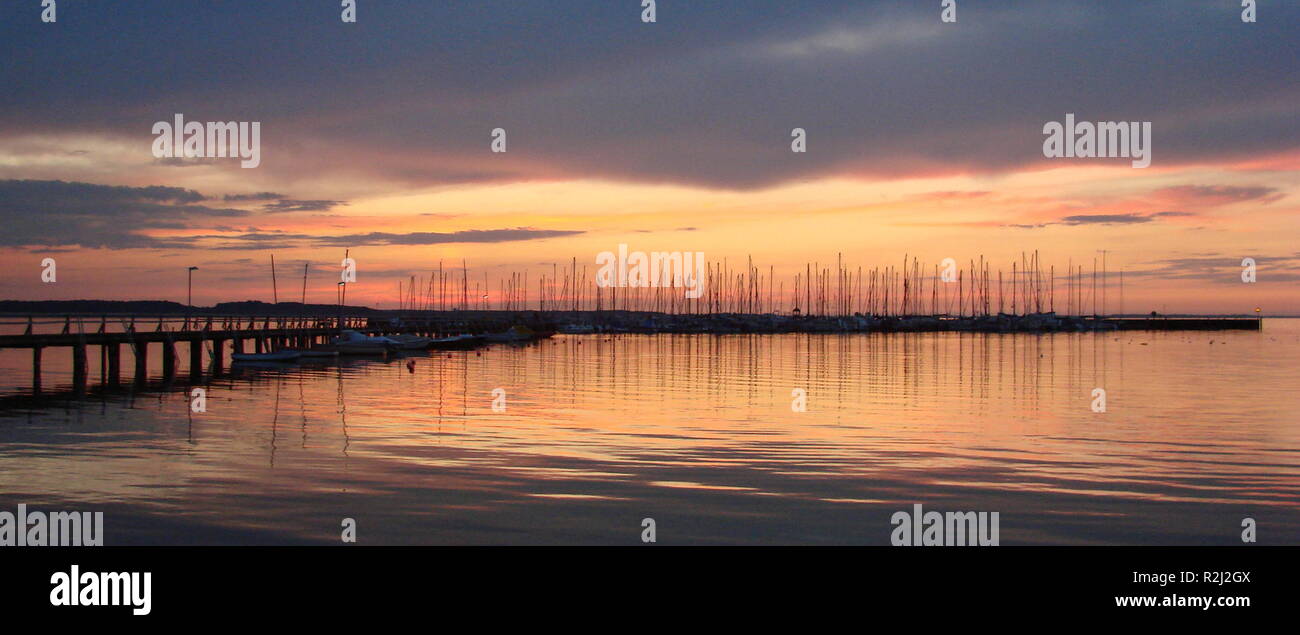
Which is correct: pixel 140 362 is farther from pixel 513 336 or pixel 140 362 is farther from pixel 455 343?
pixel 513 336

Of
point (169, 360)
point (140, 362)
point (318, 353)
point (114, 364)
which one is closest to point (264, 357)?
point (318, 353)

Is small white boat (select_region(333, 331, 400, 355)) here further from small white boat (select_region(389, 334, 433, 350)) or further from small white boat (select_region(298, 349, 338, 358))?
small white boat (select_region(389, 334, 433, 350))

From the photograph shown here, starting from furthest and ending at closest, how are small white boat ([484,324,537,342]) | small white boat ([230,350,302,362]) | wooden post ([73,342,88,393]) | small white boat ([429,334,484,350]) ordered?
small white boat ([484,324,537,342]) → small white boat ([429,334,484,350]) → small white boat ([230,350,302,362]) → wooden post ([73,342,88,393])

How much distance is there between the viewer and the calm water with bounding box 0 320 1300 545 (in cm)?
1531

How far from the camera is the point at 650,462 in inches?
858

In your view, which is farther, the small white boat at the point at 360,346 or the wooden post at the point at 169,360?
the small white boat at the point at 360,346

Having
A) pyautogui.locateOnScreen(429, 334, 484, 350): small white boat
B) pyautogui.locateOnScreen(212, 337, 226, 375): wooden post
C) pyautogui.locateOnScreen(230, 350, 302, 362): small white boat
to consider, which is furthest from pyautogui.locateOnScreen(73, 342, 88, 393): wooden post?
pyautogui.locateOnScreen(429, 334, 484, 350): small white boat

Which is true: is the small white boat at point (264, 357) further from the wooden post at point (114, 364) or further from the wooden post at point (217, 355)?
the wooden post at point (114, 364)

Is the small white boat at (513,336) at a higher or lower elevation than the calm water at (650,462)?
higher

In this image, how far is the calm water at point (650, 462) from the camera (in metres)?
15.3

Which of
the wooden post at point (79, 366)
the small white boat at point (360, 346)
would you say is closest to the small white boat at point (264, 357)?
the small white boat at point (360, 346)

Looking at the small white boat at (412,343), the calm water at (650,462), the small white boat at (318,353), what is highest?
the small white boat at (412,343)

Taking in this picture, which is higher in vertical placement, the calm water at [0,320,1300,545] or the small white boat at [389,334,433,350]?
the small white boat at [389,334,433,350]
